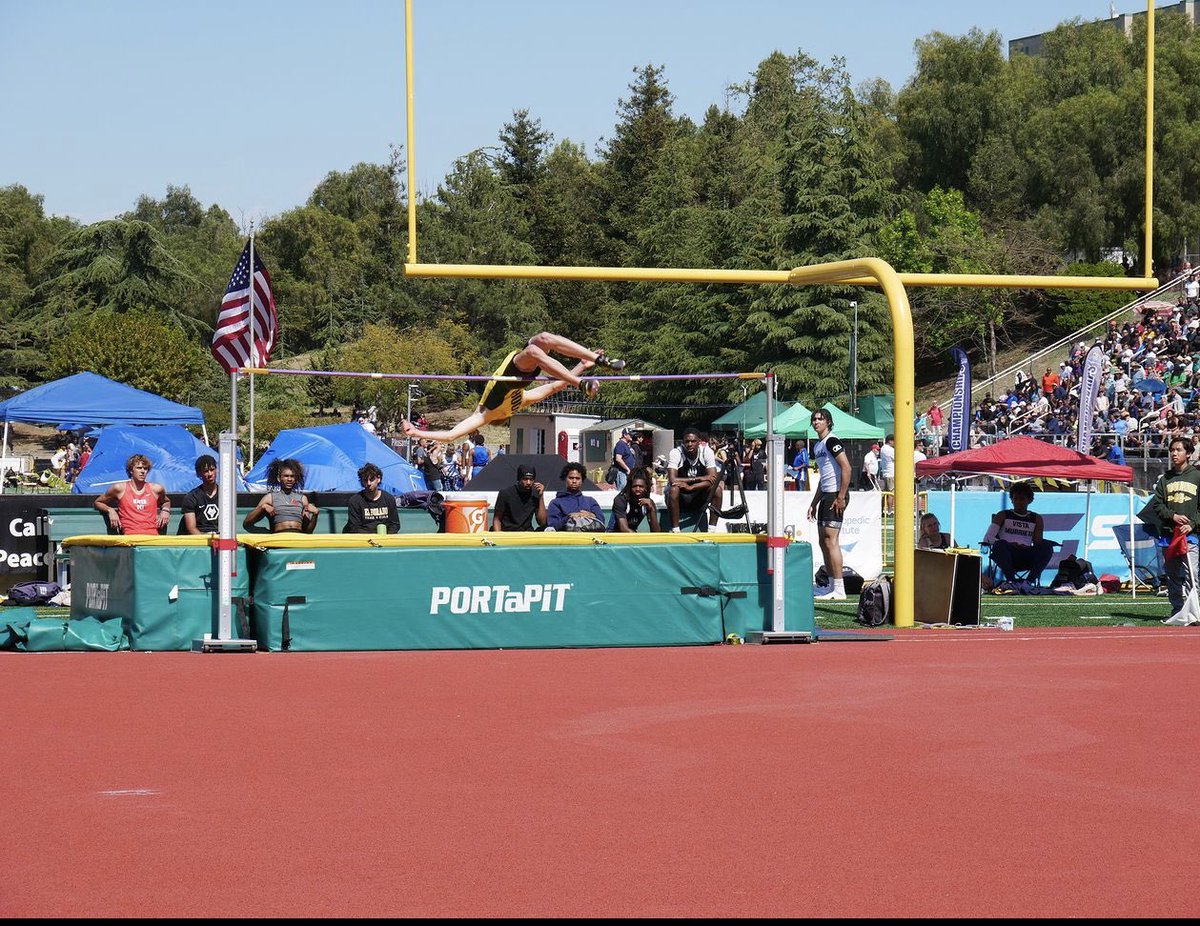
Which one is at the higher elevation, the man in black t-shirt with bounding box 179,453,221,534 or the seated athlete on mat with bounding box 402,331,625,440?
the seated athlete on mat with bounding box 402,331,625,440

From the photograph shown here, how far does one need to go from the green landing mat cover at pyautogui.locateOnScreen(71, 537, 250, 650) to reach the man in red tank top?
259 cm

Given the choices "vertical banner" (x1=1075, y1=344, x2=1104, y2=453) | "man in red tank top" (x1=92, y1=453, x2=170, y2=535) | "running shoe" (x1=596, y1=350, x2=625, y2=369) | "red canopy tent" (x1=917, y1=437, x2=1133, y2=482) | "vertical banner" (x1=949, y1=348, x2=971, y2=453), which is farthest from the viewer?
"vertical banner" (x1=949, y1=348, x2=971, y2=453)

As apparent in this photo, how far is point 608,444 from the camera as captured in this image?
33.3 m

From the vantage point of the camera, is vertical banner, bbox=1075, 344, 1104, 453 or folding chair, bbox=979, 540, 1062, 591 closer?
folding chair, bbox=979, 540, 1062, 591

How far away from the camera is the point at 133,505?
14.2 metres

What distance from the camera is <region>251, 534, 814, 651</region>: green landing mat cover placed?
11555mm

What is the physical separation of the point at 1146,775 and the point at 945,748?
3.23ft

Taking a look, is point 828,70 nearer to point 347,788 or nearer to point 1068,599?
point 1068,599

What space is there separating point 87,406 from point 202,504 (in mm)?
11718

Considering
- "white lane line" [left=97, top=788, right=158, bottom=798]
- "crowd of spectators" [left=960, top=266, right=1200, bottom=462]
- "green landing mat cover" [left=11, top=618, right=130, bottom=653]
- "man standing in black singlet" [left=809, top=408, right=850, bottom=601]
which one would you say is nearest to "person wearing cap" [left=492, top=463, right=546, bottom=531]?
"man standing in black singlet" [left=809, top=408, right=850, bottom=601]

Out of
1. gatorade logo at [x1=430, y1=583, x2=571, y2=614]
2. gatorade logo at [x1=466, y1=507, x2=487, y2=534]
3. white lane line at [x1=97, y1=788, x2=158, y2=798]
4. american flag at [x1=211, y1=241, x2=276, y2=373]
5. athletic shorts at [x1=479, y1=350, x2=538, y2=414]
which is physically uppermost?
american flag at [x1=211, y1=241, x2=276, y2=373]

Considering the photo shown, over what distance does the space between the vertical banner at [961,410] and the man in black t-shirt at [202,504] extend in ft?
37.8

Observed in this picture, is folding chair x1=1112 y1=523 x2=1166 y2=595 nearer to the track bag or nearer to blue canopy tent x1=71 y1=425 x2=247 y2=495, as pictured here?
the track bag

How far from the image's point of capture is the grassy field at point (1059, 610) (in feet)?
47.1
